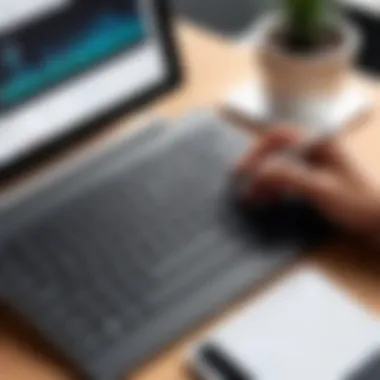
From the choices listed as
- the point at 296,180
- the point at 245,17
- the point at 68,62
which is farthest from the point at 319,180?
the point at 245,17

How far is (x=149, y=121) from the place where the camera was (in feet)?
3.21

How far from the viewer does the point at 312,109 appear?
0.97m

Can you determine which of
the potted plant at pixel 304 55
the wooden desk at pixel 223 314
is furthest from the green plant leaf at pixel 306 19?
the wooden desk at pixel 223 314

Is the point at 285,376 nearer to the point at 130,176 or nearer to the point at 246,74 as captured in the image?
the point at 130,176

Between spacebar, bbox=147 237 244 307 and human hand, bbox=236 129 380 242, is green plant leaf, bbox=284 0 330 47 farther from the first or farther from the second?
spacebar, bbox=147 237 244 307

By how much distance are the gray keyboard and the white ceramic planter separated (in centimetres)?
10

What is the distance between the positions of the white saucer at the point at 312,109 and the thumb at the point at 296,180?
123 millimetres

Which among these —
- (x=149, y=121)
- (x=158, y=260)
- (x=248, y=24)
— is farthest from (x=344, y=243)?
(x=248, y=24)

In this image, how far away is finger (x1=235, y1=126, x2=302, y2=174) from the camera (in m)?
0.87

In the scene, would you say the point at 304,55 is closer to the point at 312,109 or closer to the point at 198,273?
the point at 312,109

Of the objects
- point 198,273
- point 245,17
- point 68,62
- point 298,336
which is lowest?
point 298,336

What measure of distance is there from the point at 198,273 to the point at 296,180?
0.45 feet

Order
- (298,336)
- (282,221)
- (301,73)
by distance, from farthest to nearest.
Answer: (301,73) < (282,221) < (298,336)

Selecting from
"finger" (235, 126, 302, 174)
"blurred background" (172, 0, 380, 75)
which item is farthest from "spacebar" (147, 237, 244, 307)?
"blurred background" (172, 0, 380, 75)
